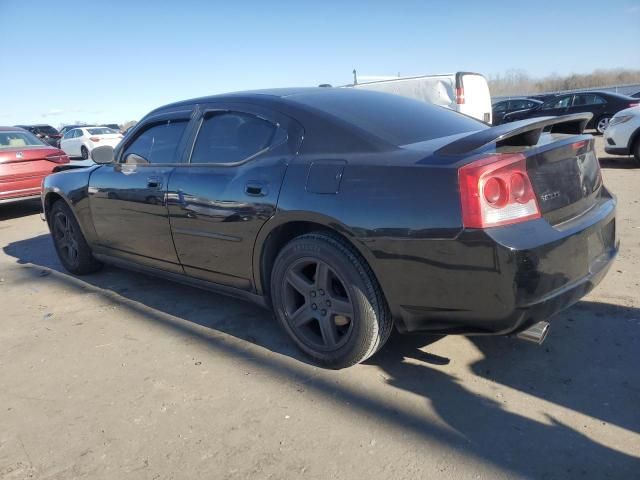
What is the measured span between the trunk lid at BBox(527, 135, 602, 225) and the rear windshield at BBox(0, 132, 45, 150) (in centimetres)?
879

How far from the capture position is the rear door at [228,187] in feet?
Result: 9.74

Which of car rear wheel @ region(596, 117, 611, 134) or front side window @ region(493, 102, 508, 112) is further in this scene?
front side window @ region(493, 102, 508, 112)

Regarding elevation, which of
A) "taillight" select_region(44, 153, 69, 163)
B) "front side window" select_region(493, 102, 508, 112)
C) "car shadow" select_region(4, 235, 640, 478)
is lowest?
"car shadow" select_region(4, 235, 640, 478)

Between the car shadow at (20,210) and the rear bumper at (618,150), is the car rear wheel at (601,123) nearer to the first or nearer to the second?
the rear bumper at (618,150)

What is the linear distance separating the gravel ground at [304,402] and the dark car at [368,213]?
1.05 ft

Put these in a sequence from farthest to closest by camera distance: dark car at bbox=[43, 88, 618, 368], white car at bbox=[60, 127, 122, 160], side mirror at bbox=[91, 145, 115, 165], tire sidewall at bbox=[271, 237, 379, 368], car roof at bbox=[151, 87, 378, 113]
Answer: white car at bbox=[60, 127, 122, 160]
side mirror at bbox=[91, 145, 115, 165]
car roof at bbox=[151, 87, 378, 113]
tire sidewall at bbox=[271, 237, 379, 368]
dark car at bbox=[43, 88, 618, 368]

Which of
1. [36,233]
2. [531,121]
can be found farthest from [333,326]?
[36,233]

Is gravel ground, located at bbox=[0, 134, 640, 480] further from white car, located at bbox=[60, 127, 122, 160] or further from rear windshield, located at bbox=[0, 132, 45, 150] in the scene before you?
white car, located at bbox=[60, 127, 122, 160]

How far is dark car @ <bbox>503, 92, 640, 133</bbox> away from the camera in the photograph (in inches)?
621

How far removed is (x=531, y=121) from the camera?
241 centimetres

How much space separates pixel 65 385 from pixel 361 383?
5.61 ft

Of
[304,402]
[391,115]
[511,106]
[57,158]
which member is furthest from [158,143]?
[511,106]

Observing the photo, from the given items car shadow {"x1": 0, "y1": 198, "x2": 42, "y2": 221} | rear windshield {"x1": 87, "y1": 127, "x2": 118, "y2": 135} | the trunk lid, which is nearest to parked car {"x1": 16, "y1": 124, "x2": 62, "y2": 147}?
rear windshield {"x1": 87, "y1": 127, "x2": 118, "y2": 135}

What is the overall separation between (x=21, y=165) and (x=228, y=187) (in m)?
6.69
